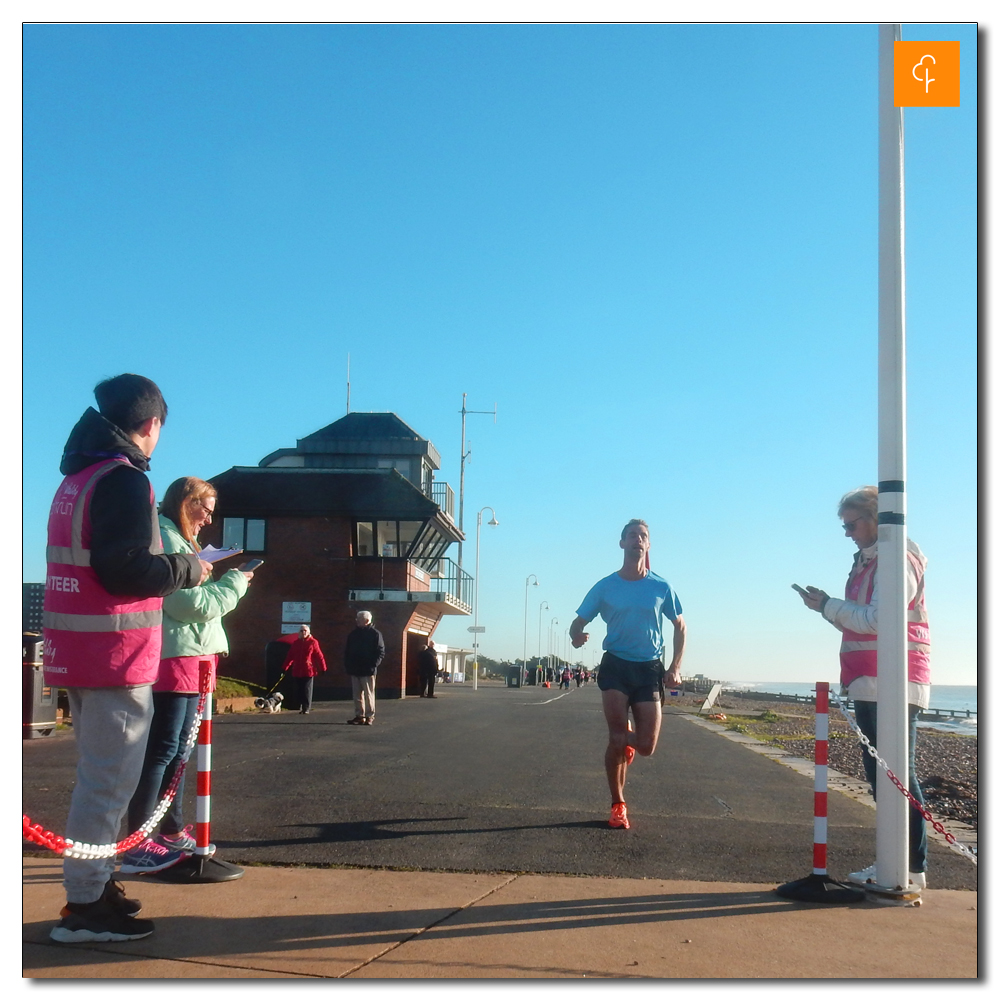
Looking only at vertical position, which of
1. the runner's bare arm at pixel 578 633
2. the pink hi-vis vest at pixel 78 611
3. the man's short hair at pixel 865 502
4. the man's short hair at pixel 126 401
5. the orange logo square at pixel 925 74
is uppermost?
the orange logo square at pixel 925 74

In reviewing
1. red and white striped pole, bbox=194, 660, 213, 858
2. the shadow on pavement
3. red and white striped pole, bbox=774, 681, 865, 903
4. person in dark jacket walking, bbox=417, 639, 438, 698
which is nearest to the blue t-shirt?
red and white striped pole, bbox=774, 681, 865, 903

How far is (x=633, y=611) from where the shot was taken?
643 centimetres

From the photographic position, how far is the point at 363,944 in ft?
11.8

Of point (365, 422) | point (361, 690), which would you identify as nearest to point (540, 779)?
point (361, 690)

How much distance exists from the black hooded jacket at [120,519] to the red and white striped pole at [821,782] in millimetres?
2969

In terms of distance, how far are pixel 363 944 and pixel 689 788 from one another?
5.64 meters

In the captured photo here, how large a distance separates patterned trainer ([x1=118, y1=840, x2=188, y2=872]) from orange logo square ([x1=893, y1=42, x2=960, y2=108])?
4784 millimetres

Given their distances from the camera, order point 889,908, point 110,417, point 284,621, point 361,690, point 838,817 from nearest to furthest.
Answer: point 110,417 < point 889,908 < point 838,817 < point 361,690 < point 284,621

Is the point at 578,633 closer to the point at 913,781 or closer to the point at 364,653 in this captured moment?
the point at 913,781

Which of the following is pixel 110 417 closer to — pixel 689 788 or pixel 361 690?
pixel 689 788

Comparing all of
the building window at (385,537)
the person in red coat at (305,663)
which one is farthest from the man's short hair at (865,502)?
the building window at (385,537)

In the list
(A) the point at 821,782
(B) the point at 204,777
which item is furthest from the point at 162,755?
(A) the point at 821,782

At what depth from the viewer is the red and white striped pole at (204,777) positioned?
4633 millimetres

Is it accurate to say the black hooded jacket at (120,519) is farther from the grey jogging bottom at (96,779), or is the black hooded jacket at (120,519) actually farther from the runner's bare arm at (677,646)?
the runner's bare arm at (677,646)
